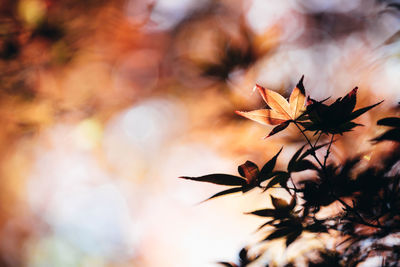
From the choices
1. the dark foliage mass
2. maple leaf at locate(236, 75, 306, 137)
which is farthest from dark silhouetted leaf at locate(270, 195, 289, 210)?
maple leaf at locate(236, 75, 306, 137)

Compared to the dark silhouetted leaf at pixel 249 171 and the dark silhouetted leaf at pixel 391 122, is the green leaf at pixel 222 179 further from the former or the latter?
the dark silhouetted leaf at pixel 391 122

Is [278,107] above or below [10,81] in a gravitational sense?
below

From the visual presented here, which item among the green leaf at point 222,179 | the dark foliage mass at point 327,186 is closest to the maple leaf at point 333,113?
the dark foliage mass at point 327,186

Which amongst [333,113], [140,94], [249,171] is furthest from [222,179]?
[140,94]

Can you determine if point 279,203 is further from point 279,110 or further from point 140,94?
point 140,94

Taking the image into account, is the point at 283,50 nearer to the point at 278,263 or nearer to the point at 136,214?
the point at 278,263

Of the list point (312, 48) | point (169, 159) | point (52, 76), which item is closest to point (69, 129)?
point (52, 76)

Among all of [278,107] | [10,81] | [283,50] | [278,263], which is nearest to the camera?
[278,107]
